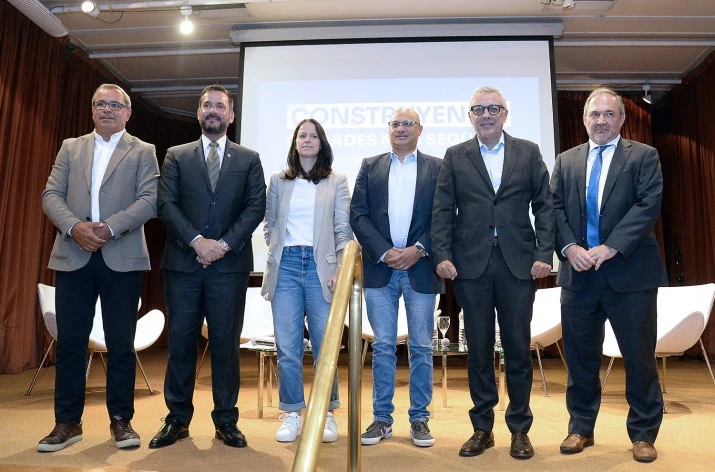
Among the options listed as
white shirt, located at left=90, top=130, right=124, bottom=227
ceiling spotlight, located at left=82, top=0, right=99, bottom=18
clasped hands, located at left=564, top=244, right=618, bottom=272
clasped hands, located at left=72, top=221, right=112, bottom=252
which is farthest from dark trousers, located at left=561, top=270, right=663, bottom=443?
ceiling spotlight, located at left=82, top=0, right=99, bottom=18

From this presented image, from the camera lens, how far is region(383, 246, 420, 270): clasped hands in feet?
9.61

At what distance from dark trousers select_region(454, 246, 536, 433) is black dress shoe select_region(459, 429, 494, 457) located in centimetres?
3

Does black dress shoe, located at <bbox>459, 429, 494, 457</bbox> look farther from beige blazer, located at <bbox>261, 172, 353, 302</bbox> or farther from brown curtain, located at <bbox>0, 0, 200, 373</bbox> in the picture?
brown curtain, located at <bbox>0, 0, 200, 373</bbox>

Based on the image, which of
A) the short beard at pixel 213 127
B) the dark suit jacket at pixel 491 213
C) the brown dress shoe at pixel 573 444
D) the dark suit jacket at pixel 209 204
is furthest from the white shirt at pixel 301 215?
the brown dress shoe at pixel 573 444

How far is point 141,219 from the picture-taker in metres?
2.97

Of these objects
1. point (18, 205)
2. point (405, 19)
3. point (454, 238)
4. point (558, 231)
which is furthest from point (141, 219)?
point (405, 19)

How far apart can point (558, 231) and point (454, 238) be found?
19.7 inches

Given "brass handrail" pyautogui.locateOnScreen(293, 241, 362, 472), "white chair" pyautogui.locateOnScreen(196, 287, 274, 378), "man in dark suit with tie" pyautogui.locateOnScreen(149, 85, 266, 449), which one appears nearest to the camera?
"brass handrail" pyautogui.locateOnScreen(293, 241, 362, 472)

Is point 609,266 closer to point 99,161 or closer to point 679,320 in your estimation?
point 679,320

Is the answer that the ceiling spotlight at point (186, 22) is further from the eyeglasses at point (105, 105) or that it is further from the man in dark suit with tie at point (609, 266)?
the man in dark suit with tie at point (609, 266)

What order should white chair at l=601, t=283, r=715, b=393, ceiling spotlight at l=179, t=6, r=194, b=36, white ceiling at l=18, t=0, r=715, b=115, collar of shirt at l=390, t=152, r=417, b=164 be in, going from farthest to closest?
white ceiling at l=18, t=0, r=715, b=115, ceiling spotlight at l=179, t=6, r=194, b=36, white chair at l=601, t=283, r=715, b=393, collar of shirt at l=390, t=152, r=417, b=164

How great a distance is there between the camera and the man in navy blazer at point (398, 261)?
2.95 metres

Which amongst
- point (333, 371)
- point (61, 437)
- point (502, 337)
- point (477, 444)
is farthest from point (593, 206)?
point (61, 437)

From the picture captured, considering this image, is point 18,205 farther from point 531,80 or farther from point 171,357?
point 531,80
